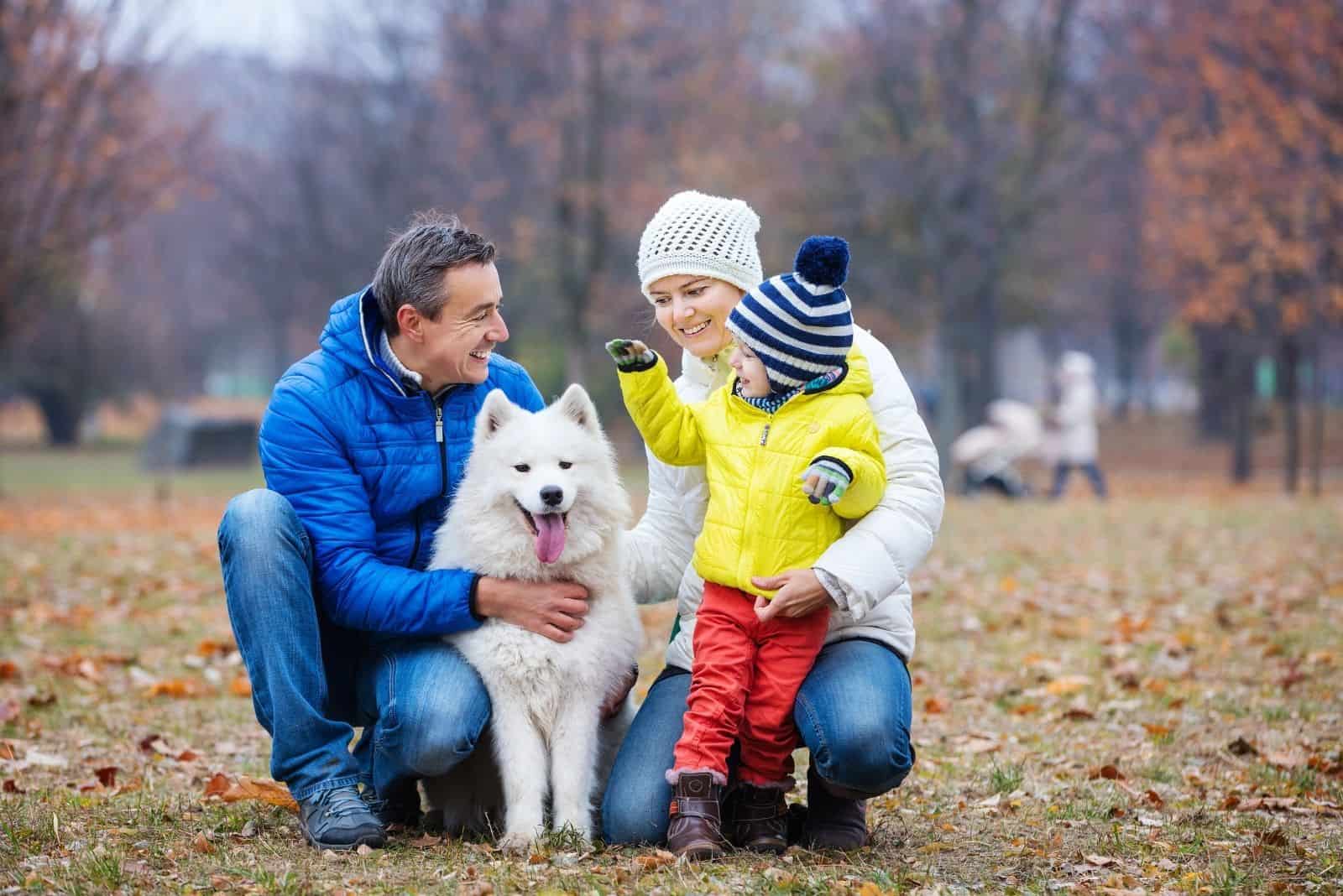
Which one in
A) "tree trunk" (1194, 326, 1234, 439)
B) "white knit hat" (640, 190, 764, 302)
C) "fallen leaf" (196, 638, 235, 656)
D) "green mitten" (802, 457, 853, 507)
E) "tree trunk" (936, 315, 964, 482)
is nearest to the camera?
"green mitten" (802, 457, 853, 507)

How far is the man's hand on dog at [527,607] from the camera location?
3.71 metres

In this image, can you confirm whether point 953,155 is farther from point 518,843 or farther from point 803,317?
point 518,843

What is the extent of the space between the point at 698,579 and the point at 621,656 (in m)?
0.33

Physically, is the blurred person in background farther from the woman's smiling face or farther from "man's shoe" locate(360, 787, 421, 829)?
"man's shoe" locate(360, 787, 421, 829)

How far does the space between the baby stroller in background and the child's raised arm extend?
13584 mm

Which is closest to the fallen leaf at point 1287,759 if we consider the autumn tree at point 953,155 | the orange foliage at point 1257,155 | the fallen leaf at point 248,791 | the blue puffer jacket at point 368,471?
the blue puffer jacket at point 368,471

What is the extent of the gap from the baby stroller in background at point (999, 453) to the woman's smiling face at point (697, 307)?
1336 cm

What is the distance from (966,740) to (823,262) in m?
2.52

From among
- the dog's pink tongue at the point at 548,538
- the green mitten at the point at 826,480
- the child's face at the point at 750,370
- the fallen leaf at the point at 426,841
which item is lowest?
the fallen leaf at the point at 426,841

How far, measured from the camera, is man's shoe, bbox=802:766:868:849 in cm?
370

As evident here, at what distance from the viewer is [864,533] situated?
3547 mm

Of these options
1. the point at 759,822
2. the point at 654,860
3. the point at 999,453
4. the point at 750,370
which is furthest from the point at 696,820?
the point at 999,453

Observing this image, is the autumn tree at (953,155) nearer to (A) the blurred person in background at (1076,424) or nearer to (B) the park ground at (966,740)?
(A) the blurred person in background at (1076,424)

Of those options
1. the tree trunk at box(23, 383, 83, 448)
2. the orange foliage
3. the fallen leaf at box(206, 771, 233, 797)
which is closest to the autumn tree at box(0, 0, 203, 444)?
the fallen leaf at box(206, 771, 233, 797)
